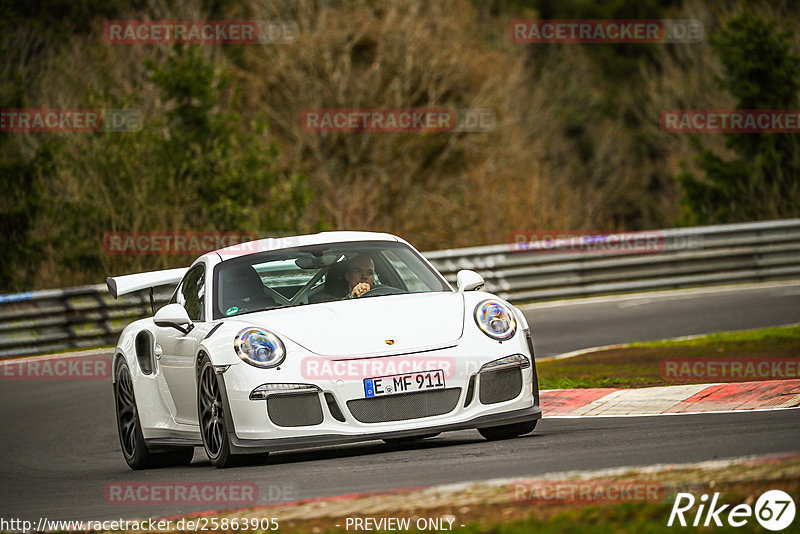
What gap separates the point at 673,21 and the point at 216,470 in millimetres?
50184

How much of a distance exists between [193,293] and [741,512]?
534 centimetres

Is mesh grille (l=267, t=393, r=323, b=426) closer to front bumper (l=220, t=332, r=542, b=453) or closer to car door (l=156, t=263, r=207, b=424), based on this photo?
front bumper (l=220, t=332, r=542, b=453)

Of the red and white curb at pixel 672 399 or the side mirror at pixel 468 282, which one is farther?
the red and white curb at pixel 672 399

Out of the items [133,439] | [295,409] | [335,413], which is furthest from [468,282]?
[133,439]

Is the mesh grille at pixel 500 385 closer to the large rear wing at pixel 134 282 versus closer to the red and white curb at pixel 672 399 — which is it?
the red and white curb at pixel 672 399

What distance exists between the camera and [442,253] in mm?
22000

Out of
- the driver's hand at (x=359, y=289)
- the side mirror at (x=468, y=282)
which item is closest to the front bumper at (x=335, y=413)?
the side mirror at (x=468, y=282)

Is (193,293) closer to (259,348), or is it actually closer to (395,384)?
(259,348)

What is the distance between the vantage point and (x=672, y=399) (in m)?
9.92

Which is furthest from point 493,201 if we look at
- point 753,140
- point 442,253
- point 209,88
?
point 442,253

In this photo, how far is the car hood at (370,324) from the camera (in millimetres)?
8055

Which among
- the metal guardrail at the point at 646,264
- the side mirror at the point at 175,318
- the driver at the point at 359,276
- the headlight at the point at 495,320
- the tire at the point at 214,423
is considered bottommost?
the metal guardrail at the point at 646,264

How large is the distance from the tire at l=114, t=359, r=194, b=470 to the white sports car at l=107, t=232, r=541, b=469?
16 centimetres

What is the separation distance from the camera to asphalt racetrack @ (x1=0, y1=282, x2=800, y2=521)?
22.2ft
